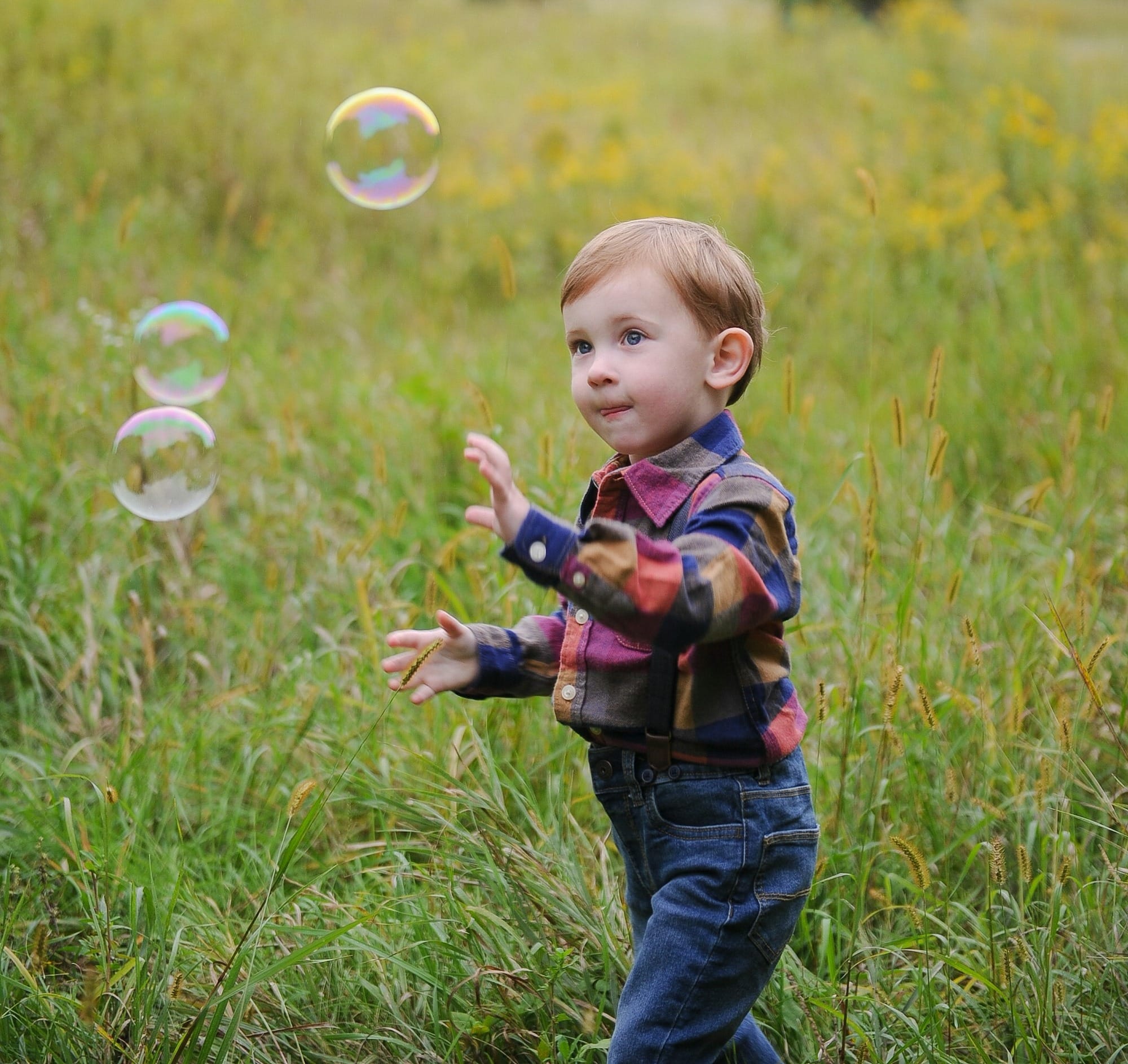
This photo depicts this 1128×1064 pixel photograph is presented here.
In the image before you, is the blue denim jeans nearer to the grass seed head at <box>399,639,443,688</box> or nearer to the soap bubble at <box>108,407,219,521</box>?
the grass seed head at <box>399,639,443,688</box>

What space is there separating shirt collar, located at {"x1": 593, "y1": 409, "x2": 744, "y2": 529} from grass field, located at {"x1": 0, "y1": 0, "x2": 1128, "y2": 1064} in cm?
62

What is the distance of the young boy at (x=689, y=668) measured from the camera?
5.40 feet

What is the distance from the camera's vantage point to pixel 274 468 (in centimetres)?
403

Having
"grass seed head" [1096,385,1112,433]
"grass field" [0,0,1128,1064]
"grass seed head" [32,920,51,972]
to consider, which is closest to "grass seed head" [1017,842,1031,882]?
"grass field" [0,0,1128,1064]

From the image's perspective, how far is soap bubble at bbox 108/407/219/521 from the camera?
2.80m

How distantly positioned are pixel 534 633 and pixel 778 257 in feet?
16.6

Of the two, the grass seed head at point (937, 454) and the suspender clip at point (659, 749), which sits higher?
the grass seed head at point (937, 454)

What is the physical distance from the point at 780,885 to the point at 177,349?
232cm

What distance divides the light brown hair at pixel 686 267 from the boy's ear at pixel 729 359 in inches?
0.8

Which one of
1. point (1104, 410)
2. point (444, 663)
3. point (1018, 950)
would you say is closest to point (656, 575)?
point (444, 663)

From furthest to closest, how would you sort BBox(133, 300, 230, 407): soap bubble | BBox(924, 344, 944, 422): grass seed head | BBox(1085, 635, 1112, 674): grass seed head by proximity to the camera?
1. BBox(133, 300, 230, 407): soap bubble
2. BBox(924, 344, 944, 422): grass seed head
3. BBox(1085, 635, 1112, 674): grass seed head

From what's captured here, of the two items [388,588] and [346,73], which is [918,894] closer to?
[388,588]

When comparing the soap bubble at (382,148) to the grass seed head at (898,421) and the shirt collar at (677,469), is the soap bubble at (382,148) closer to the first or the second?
the grass seed head at (898,421)

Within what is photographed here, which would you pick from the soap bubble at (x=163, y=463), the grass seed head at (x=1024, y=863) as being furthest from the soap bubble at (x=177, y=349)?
the grass seed head at (x=1024, y=863)
